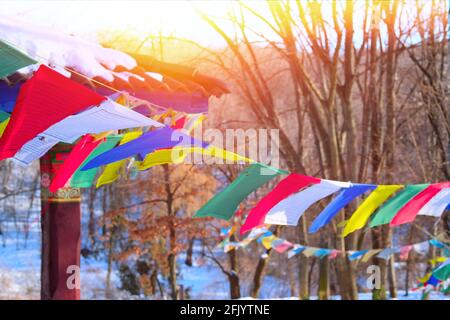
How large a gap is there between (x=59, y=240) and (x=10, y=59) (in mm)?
4081

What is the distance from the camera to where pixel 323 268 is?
16891 mm

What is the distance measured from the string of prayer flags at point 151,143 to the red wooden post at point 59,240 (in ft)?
7.20

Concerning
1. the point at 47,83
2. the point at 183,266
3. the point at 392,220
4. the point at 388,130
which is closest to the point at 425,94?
the point at 388,130

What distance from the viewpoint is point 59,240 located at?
24.9ft

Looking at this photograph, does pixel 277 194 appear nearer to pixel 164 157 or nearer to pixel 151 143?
pixel 164 157

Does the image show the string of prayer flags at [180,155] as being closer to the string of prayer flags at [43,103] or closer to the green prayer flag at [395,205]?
the string of prayer flags at [43,103]

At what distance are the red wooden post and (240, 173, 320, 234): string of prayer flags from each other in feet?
8.42

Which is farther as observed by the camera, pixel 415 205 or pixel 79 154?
pixel 415 205

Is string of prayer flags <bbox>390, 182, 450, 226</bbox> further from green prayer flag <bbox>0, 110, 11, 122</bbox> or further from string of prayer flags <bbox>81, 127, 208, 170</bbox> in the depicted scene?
green prayer flag <bbox>0, 110, 11, 122</bbox>

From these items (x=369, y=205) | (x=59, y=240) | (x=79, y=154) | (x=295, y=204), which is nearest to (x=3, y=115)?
(x=79, y=154)

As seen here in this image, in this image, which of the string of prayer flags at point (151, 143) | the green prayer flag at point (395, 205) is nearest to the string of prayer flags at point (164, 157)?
the string of prayer flags at point (151, 143)

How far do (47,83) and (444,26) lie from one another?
12.9 m

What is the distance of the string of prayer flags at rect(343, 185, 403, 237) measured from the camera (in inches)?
243

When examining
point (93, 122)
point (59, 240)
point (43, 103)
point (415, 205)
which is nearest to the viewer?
point (43, 103)
